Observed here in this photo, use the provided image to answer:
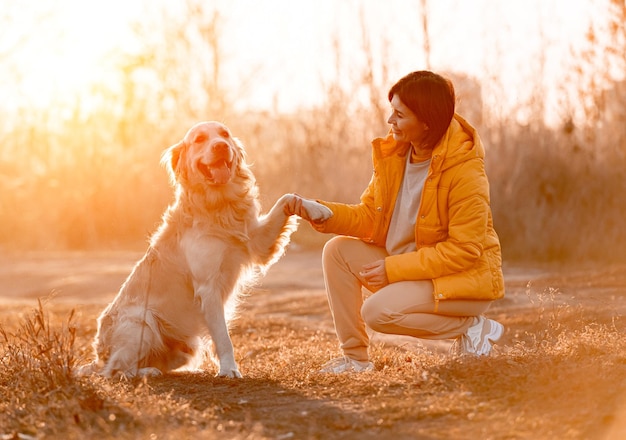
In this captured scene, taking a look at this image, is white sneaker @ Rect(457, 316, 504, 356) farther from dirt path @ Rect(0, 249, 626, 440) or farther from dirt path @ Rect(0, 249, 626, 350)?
dirt path @ Rect(0, 249, 626, 350)

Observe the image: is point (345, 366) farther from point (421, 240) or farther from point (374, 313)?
point (421, 240)

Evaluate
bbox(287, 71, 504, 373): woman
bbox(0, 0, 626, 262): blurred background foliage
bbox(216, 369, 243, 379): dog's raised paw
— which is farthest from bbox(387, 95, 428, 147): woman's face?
bbox(0, 0, 626, 262): blurred background foliage

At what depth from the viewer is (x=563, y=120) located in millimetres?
12086

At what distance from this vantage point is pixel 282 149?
51.6 ft

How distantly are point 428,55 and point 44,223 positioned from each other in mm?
7635

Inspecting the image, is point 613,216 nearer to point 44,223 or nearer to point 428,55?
point 428,55

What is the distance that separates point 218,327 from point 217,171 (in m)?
0.90

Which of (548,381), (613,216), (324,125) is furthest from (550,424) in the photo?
(324,125)

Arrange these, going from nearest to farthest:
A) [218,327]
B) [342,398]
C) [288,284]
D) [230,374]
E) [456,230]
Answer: [342,398] → [456,230] → [230,374] → [218,327] → [288,284]

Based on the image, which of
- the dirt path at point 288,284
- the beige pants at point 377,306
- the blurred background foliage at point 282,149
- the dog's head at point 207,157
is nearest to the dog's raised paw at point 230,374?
the beige pants at point 377,306

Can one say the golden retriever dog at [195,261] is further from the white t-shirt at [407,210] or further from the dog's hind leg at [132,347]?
the white t-shirt at [407,210]

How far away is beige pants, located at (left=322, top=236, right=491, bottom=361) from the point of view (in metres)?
4.80

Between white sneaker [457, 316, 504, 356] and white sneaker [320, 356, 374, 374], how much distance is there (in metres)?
0.53

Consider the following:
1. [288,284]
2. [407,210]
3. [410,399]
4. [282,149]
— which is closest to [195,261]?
[407,210]
